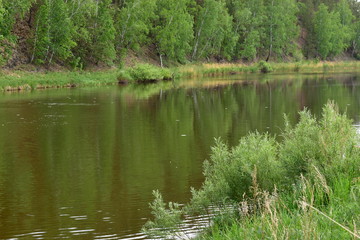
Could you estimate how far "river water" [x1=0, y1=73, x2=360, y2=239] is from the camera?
36.2 feet

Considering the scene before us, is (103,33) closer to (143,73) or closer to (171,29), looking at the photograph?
(143,73)

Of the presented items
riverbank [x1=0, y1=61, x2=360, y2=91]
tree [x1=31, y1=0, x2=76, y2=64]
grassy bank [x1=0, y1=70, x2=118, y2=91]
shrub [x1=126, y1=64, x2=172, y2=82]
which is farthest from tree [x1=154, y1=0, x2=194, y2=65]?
tree [x1=31, y1=0, x2=76, y2=64]

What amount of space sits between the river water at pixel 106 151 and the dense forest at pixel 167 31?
14124 millimetres

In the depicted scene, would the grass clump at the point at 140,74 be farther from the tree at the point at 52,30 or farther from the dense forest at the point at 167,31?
the tree at the point at 52,30

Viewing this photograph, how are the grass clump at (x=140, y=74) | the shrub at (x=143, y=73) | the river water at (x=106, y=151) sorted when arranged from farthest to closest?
the shrub at (x=143, y=73) → the grass clump at (x=140, y=74) → the river water at (x=106, y=151)

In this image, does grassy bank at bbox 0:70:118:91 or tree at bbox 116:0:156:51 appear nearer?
grassy bank at bbox 0:70:118:91

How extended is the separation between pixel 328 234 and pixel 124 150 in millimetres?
12323

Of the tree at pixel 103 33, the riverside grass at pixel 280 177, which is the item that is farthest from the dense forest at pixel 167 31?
the riverside grass at pixel 280 177

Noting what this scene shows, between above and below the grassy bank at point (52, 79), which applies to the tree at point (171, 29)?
above

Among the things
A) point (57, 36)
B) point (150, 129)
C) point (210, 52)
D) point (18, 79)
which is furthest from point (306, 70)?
point (150, 129)

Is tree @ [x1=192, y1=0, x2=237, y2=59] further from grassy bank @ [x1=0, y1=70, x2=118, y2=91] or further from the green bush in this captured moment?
grassy bank @ [x1=0, y1=70, x2=118, y2=91]

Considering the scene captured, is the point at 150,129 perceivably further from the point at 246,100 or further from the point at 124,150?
the point at 246,100

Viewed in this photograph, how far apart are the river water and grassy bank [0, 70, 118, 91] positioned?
5.46 meters

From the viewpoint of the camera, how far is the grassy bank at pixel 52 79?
43.4 m
